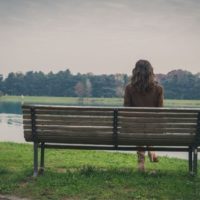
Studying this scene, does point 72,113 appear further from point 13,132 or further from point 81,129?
point 13,132

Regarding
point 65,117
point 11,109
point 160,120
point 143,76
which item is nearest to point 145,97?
point 143,76

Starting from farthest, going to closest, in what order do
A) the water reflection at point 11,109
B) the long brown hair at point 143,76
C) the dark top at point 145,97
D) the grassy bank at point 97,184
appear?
the water reflection at point 11,109
the dark top at point 145,97
the long brown hair at point 143,76
the grassy bank at point 97,184

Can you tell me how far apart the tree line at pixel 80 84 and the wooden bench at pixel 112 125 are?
481ft

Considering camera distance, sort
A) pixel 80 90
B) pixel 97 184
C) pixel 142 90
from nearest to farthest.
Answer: pixel 97 184 < pixel 142 90 < pixel 80 90

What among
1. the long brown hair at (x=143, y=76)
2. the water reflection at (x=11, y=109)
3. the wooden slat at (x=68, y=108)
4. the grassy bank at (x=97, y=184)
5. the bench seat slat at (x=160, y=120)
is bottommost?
the water reflection at (x=11, y=109)

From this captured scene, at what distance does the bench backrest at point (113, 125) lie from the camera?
8672mm

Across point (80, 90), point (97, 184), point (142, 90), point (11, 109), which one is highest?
point (142, 90)

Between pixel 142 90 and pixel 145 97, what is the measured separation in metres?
0.15

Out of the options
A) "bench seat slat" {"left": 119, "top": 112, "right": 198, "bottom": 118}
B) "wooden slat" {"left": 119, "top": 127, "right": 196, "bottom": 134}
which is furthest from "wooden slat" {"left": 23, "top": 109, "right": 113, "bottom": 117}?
"wooden slat" {"left": 119, "top": 127, "right": 196, "bottom": 134}

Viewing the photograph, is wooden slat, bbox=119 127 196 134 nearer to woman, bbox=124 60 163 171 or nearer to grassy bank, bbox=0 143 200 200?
grassy bank, bbox=0 143 200 200

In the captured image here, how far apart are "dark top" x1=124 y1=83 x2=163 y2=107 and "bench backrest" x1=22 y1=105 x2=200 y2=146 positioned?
1.04 meters

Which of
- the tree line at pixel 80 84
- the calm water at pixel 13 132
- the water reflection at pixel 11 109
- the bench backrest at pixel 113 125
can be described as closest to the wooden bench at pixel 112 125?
the bench backrest at pixel 113 125

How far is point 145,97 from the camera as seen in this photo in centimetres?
971

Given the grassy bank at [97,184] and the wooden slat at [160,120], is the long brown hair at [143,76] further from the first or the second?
the grassy bank at [97,184]
